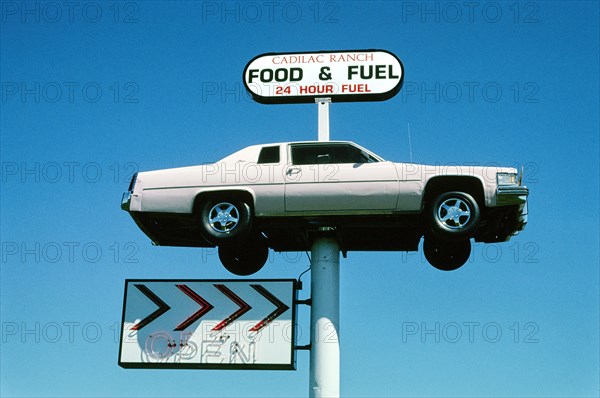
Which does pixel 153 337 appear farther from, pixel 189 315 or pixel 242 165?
pixel 242 165

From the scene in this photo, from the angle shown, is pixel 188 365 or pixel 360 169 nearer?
pixel 360 169

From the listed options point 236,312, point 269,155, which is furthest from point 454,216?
point 236,312

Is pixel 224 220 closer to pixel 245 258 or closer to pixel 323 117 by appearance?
pixel 245 258

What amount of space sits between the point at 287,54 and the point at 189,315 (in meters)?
4.48

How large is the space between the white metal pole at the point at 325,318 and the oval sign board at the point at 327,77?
2415mm

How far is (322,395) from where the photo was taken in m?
12.7

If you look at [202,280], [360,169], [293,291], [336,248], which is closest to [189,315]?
[202,280]

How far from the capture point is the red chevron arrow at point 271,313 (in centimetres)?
1337

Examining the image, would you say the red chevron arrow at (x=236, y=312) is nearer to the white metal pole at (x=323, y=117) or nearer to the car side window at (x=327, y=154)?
the car side window at (x=327, y=154)

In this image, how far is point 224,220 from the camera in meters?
12.5

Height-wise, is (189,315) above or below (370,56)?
below

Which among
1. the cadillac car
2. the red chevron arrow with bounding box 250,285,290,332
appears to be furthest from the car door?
the red chevron arrow with bounding box 250,285,290,332

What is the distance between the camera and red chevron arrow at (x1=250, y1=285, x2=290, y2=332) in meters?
13.4

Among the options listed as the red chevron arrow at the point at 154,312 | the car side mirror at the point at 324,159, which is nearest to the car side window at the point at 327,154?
the car side mirror at the point at 324,159
